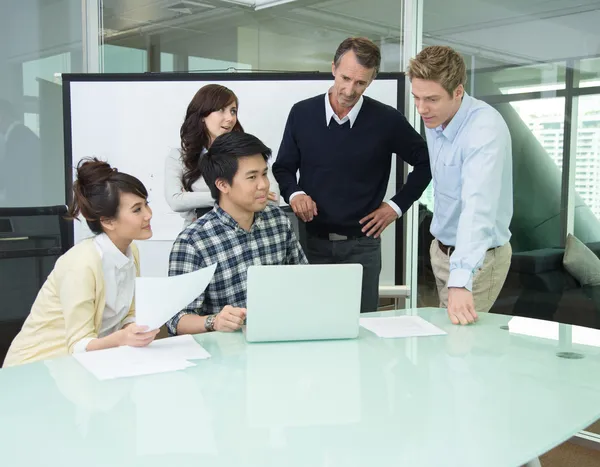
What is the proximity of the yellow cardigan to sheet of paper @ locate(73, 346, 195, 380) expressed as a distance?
23 cm

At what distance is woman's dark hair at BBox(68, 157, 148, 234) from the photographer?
1967mm

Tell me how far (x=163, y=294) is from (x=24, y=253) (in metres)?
0.87

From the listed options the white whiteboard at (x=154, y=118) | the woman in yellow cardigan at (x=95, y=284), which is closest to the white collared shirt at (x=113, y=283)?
the woman in yellow cardigan at (x=95, y=284)

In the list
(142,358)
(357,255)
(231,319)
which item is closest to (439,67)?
(357,255)

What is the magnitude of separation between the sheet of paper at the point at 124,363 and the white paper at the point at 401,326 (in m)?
0.56

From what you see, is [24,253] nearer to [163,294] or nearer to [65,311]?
[65,311]

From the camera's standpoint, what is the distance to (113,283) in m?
1.91

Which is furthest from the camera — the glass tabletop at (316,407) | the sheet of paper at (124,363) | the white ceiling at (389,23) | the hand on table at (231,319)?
the white ceiling at (389,23)

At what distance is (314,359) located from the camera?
1516mm

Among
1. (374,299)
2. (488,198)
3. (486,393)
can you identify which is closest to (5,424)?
(486,393)

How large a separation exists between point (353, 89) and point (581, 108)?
4.10 feet

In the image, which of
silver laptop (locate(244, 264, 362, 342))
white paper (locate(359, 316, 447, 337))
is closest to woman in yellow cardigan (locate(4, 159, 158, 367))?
silver laptop (locate(244, 264, 362, 342))

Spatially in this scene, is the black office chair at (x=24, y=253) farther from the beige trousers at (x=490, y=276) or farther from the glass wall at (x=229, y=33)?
the glass wall at (x=229, y=33)

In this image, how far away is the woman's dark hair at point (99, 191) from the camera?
1.97 metres
